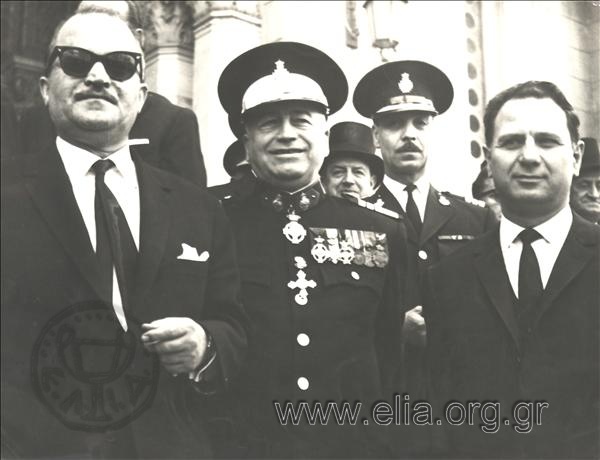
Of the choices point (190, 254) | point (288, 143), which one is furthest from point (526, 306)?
point (190, 254)

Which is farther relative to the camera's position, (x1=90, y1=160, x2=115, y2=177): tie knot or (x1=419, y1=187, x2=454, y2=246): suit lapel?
(x1=419, y1=187, x2=454, y2=246): suit lapel

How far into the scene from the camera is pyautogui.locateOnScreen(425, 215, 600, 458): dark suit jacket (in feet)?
16.8

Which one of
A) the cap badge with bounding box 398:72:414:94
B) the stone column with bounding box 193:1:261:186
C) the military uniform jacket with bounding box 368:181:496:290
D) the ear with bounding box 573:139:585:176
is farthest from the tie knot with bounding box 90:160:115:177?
the stone column with bounding box 193:1:261:186

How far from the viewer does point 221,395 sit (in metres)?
5.03

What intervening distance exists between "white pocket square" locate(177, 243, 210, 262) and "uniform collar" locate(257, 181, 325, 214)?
1.44 ft

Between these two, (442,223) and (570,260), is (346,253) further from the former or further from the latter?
(570,260)

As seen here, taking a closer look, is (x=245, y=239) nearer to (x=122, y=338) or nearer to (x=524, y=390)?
(x=122, y=338)

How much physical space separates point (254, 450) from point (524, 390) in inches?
51.0

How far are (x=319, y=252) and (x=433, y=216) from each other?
0.87 m

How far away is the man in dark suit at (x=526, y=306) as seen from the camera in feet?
16.8

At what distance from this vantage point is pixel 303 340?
5113 mm

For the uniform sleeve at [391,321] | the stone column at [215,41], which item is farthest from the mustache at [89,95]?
the stone column at [215,41]

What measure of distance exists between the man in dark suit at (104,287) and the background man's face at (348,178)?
83 centimetres

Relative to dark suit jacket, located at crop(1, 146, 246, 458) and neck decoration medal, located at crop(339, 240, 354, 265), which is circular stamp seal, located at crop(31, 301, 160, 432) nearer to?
dark suit jacket, located at crop(1, 146, 246, 458)
